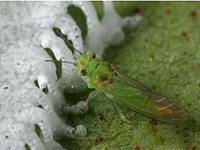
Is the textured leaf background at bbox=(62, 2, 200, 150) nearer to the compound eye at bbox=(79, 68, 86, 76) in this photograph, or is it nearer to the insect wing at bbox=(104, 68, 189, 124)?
the insect wing at bbox=(104, 68, 189, 124)

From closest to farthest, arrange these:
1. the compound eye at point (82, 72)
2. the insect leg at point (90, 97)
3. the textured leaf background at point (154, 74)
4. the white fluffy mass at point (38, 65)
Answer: the white fluffy mass at point (38, 65), the textured leaf background at point (154, 74), the insect leg at point (90, 97), the compound eye at point (82, 72)

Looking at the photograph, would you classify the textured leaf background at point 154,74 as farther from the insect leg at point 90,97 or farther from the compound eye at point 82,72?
the compound eye at point 82,72

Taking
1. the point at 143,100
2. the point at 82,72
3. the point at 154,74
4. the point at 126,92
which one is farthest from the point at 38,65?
the point at 154,74

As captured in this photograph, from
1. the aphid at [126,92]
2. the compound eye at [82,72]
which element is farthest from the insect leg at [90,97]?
the compound eye at [82,72]

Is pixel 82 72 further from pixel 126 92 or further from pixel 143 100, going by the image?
pixel 143 100

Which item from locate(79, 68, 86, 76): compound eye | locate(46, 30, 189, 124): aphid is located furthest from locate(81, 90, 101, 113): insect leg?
locate(79, 68, 86, 76): compound eye

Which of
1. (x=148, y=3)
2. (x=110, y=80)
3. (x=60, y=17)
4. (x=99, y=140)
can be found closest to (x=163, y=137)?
(x=99, y=140)
